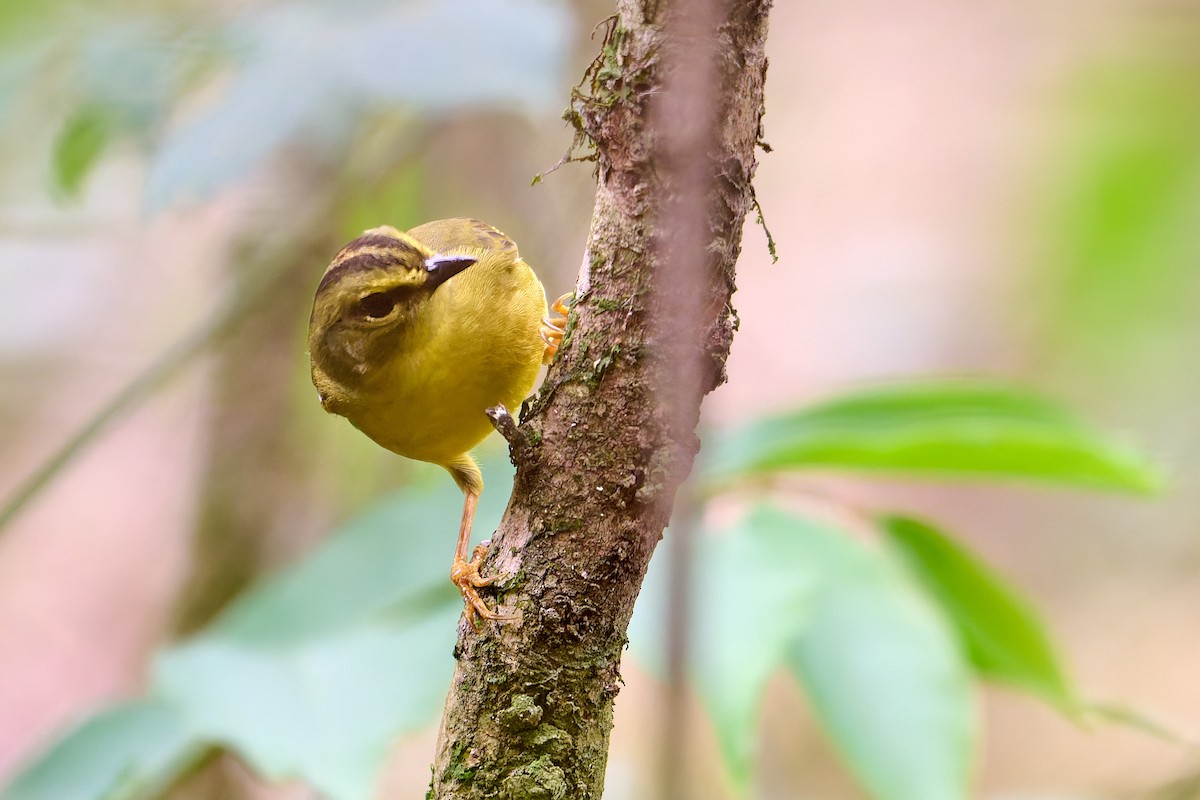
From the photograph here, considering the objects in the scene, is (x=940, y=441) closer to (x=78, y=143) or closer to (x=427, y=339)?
(x=427, y=339)

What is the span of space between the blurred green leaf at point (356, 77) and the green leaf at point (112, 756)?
3.48 feet

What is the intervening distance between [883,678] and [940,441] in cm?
49

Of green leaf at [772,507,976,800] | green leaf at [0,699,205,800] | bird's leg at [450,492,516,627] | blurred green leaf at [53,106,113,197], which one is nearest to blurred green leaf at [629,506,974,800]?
green leaf at [772,507,976,800]

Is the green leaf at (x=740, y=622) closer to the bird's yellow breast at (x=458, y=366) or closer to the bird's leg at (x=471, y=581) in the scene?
the bird's leg at (x=471, y=581)

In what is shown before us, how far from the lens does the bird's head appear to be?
2.18 m

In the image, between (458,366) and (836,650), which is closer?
(458,366)

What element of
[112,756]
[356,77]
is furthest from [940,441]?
[112,756]

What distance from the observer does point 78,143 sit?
276 centimetres

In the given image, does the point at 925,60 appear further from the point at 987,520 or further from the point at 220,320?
the point at 220,320

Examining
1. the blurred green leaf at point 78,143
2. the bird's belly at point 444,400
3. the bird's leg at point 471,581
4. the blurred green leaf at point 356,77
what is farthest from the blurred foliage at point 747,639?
the blurred green leaf at point 78,143

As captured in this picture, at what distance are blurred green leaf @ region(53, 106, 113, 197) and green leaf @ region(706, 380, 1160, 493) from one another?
5.20 ft

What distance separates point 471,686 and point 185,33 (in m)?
2.12

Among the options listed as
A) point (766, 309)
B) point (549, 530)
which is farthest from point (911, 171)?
point (549, 530)

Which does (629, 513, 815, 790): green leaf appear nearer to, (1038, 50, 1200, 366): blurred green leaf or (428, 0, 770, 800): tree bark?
(428, 0, 770, 800): tree bark
